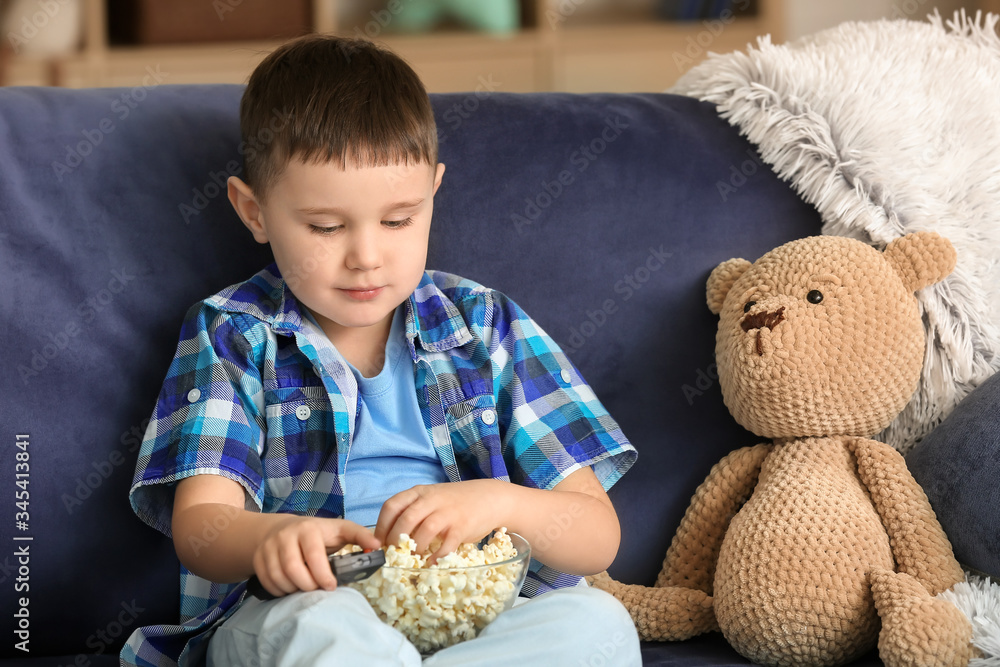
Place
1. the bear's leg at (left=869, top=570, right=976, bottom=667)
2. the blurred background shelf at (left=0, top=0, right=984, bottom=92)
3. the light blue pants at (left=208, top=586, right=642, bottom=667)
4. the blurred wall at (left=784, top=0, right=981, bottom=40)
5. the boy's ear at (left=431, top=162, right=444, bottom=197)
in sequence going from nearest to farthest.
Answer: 1. the light blue pants at (left=208, top=586, right=642, bottom=667)
2. the bear's leg at (left=869, top=570, right=976, bottom=667)
3. the boy's ear at (left=431, top=162, right=444, bottom=197)
4. the blurred background shelf at (left=0, top=0, right=984, bottom=92)
5. the blurred wall at (left=784, top=0, right=981, bottom=40)

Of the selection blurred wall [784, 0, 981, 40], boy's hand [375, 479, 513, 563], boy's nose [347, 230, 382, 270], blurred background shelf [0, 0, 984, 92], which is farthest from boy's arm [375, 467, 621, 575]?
blurred wall [784, 0, 981, 40]

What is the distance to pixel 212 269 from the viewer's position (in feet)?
3.30

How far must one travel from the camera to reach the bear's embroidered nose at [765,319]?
0.93 meters

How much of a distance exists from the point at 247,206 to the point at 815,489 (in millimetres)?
640

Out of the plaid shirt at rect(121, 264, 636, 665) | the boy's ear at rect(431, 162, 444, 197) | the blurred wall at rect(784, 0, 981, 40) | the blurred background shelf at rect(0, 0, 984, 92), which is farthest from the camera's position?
the blurred wall at rect(784, 0, 981, 40)

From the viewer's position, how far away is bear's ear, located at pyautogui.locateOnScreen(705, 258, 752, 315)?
1.03m

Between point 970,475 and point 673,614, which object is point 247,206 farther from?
point 970,475

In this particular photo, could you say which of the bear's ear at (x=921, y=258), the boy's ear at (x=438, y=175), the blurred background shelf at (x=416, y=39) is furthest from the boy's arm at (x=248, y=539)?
the blurred background shelf at (x=416, y=39)

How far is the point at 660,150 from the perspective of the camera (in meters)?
1.10

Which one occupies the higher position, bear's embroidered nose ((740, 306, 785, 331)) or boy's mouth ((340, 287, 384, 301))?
boy's mouth ((340, 287, 384, 301))

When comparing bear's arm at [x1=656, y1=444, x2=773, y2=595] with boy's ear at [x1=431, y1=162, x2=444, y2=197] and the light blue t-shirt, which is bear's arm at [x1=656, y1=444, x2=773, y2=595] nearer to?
the light blue t-shirt

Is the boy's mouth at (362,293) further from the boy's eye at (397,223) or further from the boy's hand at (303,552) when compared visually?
the boy's hand at (303,552)

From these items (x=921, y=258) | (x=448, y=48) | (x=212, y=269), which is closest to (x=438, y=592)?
(x=212, y=269)

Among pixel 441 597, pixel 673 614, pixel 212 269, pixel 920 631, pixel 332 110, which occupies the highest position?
pixel 332 110
